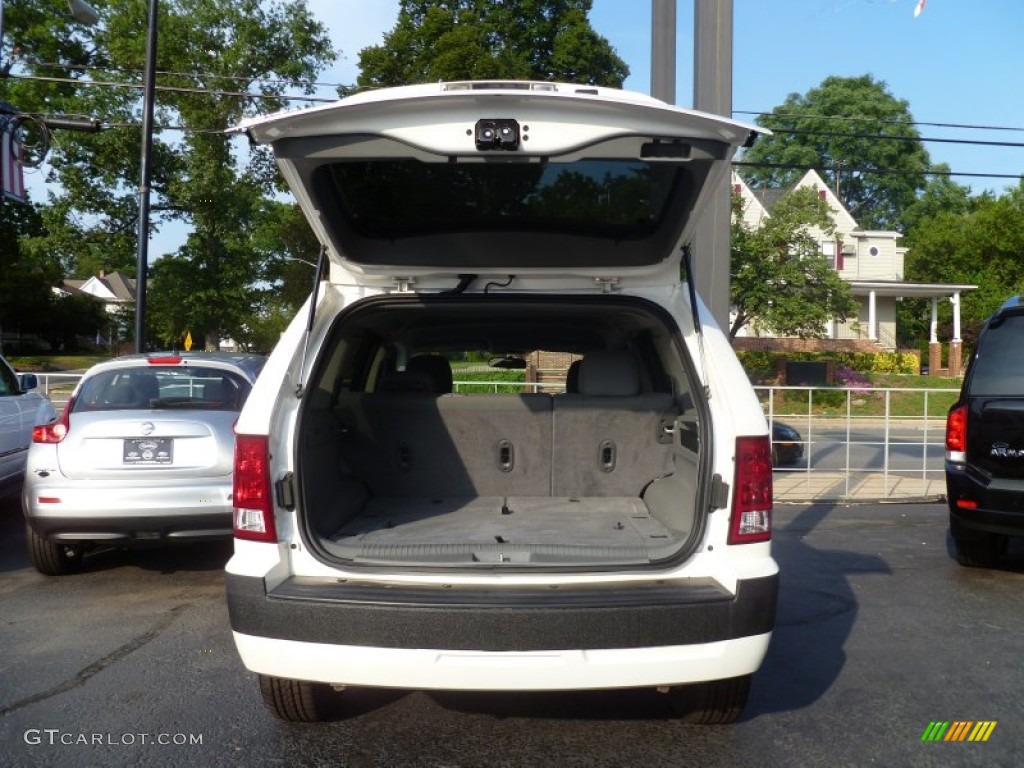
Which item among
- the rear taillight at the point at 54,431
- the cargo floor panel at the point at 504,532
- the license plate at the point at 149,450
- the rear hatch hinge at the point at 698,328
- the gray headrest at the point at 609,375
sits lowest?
the cargo floor panel at the point at 504,532

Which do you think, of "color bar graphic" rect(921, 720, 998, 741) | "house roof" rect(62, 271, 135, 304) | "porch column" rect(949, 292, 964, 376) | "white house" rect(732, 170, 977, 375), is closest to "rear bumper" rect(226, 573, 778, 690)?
"color bar graphic" rect(921, 720, 998, 741)

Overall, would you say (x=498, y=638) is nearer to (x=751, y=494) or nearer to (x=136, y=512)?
(x=751, y=494)

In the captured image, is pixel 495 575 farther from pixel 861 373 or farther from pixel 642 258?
pixel 861 373

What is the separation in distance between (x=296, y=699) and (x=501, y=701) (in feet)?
3.10

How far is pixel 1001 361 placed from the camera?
256 inches

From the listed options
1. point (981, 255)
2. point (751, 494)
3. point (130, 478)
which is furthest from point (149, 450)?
point (981, 255)

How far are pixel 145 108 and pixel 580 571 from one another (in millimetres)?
13847

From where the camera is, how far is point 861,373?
32.4 m

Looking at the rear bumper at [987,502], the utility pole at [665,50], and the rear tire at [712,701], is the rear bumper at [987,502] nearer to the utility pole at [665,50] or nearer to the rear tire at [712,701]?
the rear tire at [712,701]

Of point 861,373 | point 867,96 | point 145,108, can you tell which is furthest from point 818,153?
point 145,108

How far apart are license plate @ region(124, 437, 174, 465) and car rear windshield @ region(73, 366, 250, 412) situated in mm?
443

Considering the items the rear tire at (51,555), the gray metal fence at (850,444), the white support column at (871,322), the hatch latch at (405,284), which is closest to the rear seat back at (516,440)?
the hatch latch at (405,284)

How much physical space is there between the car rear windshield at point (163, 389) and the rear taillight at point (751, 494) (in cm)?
402

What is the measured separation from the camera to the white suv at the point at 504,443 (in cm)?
331
